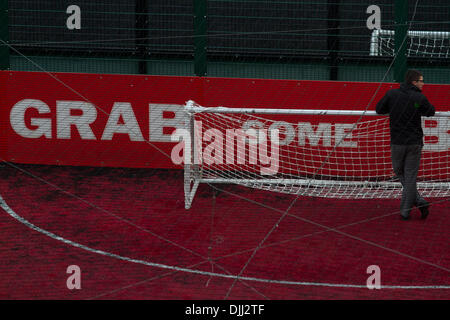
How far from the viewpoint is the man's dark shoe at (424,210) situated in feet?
28.0

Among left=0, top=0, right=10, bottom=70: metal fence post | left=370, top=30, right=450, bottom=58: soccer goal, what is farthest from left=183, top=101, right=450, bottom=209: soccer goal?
left=0, top=0, right=10, bottom=70: metal fence post

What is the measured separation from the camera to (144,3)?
11.2 meters

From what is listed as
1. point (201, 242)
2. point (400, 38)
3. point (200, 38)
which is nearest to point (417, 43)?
point (400, 38)

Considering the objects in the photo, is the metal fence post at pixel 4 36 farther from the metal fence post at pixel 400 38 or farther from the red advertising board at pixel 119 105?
the metal fence post at pixel 400 38

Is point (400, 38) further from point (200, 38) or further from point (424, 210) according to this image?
point (424, 210)

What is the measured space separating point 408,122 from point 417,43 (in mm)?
3086

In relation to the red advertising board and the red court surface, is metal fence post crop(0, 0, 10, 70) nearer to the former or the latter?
the red advertising board

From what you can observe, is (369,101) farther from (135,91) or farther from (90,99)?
(90,99)

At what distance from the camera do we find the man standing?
8211 mm

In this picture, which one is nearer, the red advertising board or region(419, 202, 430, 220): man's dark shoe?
region(419, 202, 430, 220): man's dark shoe

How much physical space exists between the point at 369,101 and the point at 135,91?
3.37 m

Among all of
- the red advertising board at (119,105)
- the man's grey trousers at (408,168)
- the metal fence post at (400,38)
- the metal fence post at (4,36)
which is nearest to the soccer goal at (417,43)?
the metal fence post at (400,38)

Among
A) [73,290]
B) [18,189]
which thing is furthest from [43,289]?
[18,189]

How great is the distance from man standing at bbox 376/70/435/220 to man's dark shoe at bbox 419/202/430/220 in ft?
0.65
